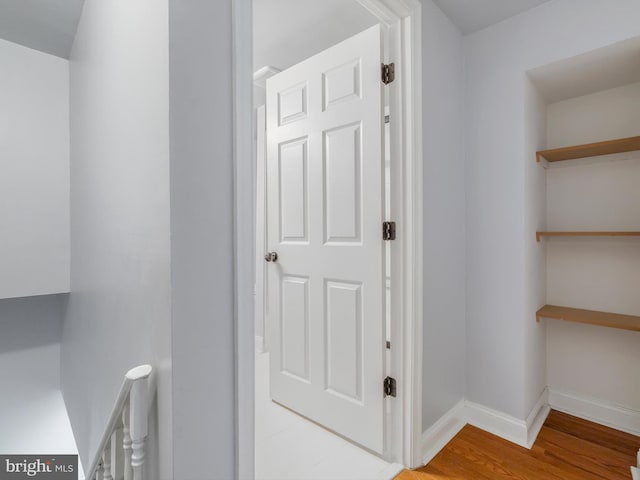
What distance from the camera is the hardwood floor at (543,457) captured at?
1.52 metres

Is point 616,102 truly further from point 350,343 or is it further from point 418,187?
point 350,343

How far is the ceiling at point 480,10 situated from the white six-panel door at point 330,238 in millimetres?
493

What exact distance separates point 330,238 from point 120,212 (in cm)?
99

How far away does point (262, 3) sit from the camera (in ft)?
5.84

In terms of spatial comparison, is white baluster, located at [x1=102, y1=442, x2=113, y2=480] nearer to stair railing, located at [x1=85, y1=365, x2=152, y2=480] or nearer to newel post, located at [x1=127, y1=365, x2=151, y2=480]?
stair railing, located at [x1=85, y1=365, x2=152, y2=480]

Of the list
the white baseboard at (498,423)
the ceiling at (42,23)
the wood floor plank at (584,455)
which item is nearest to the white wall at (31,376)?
the ceiling at (42,23)

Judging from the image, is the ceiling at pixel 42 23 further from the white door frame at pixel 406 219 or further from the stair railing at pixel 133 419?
the stair railing at pixel 133 419

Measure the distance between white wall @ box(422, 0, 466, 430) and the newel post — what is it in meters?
1.23

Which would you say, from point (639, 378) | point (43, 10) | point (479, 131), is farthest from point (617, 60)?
point (43, 10)

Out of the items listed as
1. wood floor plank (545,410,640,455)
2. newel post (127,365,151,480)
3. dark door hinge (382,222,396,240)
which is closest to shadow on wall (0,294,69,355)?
newel post (127,365,151,480)

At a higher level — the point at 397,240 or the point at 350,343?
the point at 397,240

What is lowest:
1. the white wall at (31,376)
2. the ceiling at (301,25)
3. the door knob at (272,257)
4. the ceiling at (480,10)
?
the white wall at (31,376)

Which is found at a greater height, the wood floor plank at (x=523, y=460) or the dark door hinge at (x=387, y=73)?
the dark door hinge at (x=387, y=73)

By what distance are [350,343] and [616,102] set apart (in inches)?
79.1
